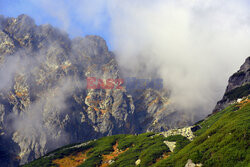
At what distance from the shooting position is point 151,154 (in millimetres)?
108375

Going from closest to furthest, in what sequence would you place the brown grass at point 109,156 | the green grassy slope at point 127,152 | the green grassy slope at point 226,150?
1. the green grassy slope at point 226,150
2. the green grassy slope at point 127,152
3. the brown grass at point 109,156

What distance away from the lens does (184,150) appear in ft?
295

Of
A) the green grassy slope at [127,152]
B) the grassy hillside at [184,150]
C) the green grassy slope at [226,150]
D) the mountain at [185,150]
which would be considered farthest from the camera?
the green grassy slope at [127,152]

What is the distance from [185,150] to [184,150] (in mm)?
980

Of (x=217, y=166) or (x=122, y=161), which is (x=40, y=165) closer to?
(x=122, y=161)

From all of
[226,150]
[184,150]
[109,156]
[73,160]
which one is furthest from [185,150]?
[73,160]

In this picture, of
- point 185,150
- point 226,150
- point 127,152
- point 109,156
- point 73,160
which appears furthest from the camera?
point 73,160

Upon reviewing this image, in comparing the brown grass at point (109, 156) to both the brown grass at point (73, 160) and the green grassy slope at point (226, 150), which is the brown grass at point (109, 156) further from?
the green grassy slope at point (226, 150)

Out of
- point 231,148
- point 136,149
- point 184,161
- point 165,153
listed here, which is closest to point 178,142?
point 165,153

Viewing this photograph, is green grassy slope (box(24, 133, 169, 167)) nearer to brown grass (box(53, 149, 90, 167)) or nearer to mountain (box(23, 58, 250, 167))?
mountain (box(23, 58, 250, 167))

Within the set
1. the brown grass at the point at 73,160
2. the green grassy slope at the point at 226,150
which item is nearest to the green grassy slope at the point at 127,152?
the brown grass at the point at 73,160

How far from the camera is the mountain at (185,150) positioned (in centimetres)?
7156

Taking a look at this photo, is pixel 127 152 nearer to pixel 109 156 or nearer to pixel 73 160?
pixel 109 156

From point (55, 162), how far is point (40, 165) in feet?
27.6
